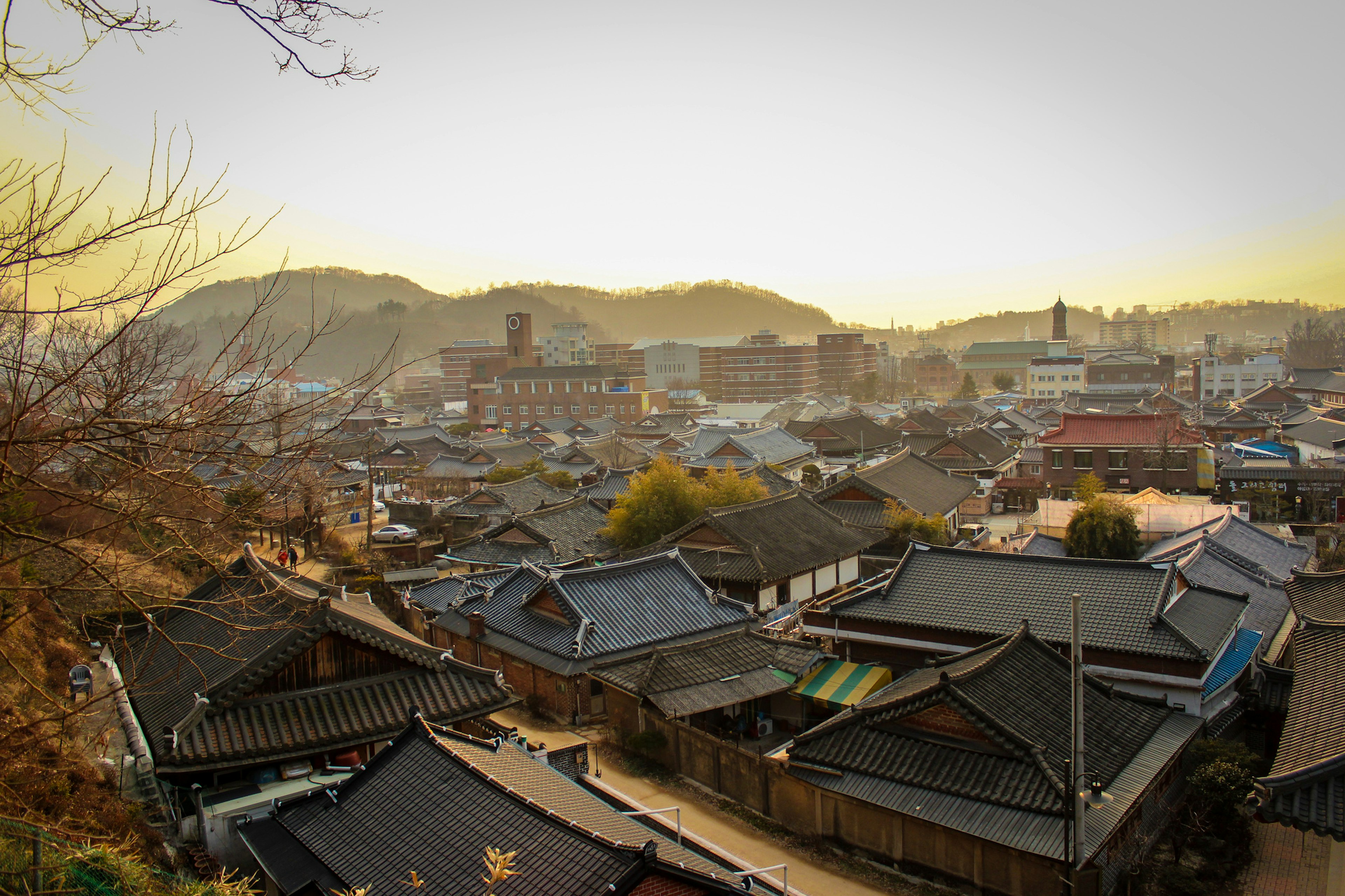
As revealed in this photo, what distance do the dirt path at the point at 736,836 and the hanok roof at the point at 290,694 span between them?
10.6 ft

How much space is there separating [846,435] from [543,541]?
31.9 meters

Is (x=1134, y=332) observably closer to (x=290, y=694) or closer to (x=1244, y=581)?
(x=1244, y=581)

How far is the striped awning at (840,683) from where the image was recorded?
14.9m

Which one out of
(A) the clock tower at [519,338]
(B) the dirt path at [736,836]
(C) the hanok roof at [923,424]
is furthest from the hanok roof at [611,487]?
(A) the clock tower at [519,338]

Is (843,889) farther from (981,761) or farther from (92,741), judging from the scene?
(92,741)

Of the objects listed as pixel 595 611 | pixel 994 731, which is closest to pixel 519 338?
pixel 595 611

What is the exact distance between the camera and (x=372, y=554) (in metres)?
28.9

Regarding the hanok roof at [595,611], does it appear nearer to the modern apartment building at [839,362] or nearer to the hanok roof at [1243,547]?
the hanok roof at [1243,547]

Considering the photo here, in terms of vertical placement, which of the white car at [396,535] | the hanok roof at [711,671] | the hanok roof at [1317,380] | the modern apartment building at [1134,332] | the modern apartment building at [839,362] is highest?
the modern apartment building at [1134,332]

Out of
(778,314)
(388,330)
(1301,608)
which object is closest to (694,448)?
(1301,608)

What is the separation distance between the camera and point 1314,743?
9.25 metres

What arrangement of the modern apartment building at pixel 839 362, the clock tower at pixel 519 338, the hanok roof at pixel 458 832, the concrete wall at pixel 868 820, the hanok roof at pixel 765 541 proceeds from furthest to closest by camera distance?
the modern apartment building at pixel 839 362
the clock tower at pixel 519 338
the hanok roof at pixel 765 541
the concrete wall at pixel 868 820
the hanok roof at pixel 458 832

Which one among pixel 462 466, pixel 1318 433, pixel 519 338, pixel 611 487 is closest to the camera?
pixel 611 487

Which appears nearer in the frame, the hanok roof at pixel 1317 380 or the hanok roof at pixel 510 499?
the hanok roof at pixel 510 499
